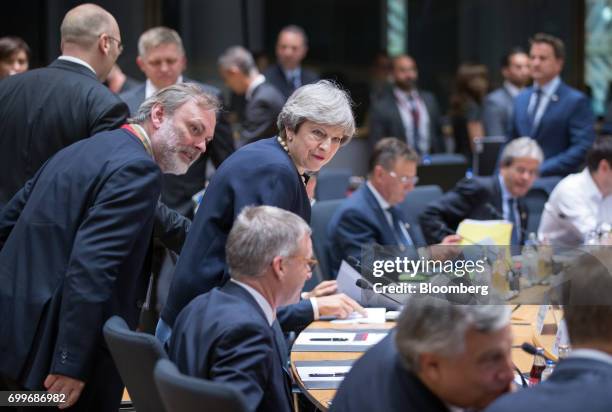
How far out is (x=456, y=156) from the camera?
314 inches

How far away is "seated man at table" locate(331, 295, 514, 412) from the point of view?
6.28 ft

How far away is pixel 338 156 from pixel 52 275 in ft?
21.0

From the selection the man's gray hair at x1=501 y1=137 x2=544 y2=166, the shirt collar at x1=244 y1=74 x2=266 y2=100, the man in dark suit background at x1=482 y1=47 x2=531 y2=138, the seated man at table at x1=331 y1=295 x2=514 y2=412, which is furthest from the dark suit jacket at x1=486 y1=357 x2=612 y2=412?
the man in dark suit background at x1=482 y1=47 x2=531 y2=138

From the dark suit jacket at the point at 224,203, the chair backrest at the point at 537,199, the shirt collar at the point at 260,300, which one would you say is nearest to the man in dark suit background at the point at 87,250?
the dark suit jacket at the point at 224,203

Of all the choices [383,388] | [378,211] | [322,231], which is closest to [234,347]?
[383,388]

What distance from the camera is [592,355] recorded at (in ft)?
6.38

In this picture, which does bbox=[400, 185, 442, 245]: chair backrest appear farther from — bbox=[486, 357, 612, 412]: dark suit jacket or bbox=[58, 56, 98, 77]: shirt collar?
bbox=[486, 357, 612, 412]: dark suit jacket

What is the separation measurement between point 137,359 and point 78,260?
457 mm

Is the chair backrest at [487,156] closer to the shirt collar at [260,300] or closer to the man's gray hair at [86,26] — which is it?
the man's gray hair at [86,26]

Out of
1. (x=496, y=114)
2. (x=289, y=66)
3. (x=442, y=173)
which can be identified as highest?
(x=289, y=66)

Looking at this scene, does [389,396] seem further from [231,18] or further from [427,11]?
[427,11]

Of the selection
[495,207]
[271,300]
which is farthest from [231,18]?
[271,300]

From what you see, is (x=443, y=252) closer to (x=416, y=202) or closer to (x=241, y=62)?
(x=416, y=202)

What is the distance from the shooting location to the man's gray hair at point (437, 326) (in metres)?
1.91
